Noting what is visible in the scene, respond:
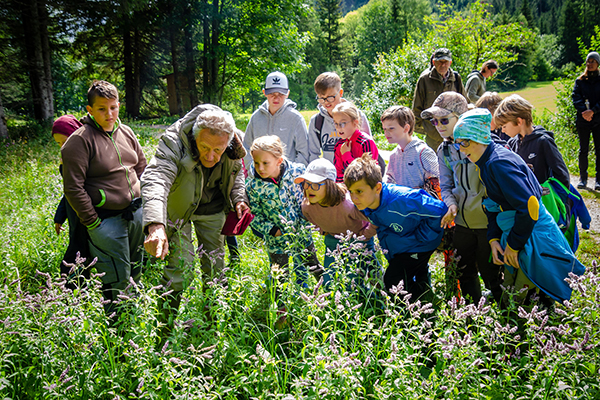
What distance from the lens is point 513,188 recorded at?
2.56m

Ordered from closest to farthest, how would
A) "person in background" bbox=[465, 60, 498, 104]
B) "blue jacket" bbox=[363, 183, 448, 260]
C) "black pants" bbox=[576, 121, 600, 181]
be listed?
1. "blue jacket" bbox=[363, 183, 448, 260]
2. "black pants" bbox=[576, 121, 600, 181]
3. "person in background" bbox=[465, 60, 498, 104]

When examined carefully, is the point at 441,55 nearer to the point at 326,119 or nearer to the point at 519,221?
the point at 326,119

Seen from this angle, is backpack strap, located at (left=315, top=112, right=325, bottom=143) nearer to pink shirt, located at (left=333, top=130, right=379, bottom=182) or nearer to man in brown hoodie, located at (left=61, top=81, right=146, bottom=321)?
pink shirt, located at (left=333, top=130, right=379, bottom=182)

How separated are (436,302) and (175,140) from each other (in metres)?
2.56

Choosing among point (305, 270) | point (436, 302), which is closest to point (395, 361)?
point (305, 270)

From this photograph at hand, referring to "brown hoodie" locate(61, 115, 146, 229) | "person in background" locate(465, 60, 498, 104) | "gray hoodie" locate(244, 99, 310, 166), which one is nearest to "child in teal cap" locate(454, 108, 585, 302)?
"gray hoodie" locate(244, 99, 310, 166)

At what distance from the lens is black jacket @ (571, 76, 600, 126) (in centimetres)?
674

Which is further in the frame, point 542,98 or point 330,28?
point 330,28

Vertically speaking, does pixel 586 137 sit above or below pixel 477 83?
below

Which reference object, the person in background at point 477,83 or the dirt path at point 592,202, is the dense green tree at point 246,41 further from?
the dirt path at point 592,202

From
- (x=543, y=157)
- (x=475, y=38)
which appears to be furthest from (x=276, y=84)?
(x=475, y=38)

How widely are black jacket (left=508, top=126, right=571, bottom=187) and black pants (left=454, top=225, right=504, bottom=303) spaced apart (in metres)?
0.80

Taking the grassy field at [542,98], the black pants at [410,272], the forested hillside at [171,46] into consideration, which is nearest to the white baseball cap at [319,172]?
the black pants at [410,272]

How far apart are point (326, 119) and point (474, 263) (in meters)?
2.51
